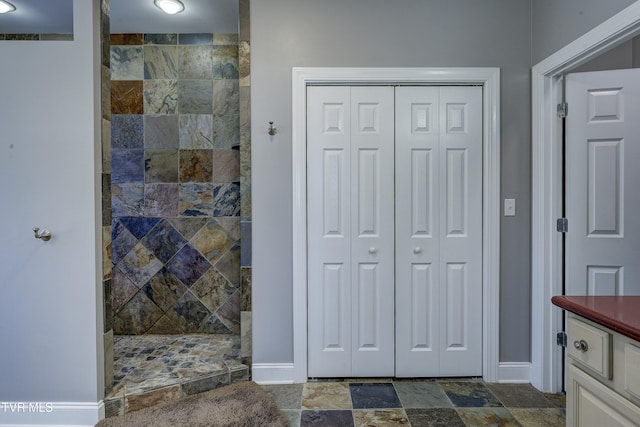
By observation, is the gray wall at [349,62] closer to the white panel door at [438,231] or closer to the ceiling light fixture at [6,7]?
the white panel door at [438,231]

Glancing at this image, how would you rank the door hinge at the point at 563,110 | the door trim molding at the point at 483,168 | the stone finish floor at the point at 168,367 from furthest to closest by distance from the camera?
the door trim molding at the point at 483,168, the door hinge at the point at 563,110, the stone finish floor at the point at 168,367

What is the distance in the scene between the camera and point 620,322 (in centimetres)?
96

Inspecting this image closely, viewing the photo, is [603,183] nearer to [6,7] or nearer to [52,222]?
[52,222]

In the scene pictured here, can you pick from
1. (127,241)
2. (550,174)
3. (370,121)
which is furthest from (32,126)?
(550,174)

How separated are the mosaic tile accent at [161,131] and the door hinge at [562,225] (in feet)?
9.20

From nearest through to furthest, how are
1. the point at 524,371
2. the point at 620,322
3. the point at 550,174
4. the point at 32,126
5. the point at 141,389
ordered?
the point at 620,322, the point at 32,126, the point at 141,389, the point at 550,174, the point at 524,371

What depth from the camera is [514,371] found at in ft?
7.18

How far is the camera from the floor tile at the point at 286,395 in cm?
194

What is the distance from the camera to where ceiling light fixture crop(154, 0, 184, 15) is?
7.41ft

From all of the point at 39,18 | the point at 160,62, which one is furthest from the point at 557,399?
the point at 39,18

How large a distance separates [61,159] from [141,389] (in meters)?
1.34

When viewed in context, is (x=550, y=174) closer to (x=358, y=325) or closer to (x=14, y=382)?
(x=358, y=325)

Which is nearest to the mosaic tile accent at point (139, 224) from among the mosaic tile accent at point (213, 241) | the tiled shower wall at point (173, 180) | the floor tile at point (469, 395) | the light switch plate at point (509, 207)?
the tiled shower wall at point (173, 180)

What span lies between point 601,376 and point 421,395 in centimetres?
118
